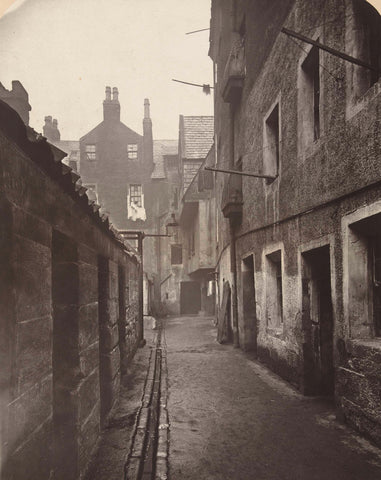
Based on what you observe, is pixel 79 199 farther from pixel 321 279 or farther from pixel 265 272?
pixel 265 272

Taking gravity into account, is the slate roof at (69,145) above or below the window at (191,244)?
above

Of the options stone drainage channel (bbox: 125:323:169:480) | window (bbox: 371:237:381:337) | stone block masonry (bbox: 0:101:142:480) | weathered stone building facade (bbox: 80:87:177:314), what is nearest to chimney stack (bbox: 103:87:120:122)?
weathered stone building facade (bbox: 80:87:177:314)

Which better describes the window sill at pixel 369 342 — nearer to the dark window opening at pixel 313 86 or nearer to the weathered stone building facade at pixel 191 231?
the dark window opening at pixel 313 86

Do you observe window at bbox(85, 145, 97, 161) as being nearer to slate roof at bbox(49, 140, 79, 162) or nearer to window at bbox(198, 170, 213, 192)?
slate roof at bbox(49, 140, 79, 162)

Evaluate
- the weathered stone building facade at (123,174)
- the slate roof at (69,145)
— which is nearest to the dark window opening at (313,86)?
the weathered stone building facade at (123,174)

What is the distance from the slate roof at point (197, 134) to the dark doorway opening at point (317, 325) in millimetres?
18401

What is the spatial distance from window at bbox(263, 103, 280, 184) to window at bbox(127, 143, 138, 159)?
21791 mm

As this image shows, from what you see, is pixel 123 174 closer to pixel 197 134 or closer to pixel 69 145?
pixel 69 145

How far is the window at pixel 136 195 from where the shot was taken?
1155 inches

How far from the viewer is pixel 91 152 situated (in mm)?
29625

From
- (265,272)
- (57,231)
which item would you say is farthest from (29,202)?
(265,272)

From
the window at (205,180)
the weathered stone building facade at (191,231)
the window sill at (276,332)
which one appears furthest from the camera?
the weathered stone building facade at (191,231)

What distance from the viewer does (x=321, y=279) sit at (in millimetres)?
6820

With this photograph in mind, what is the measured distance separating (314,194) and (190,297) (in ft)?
73.0
